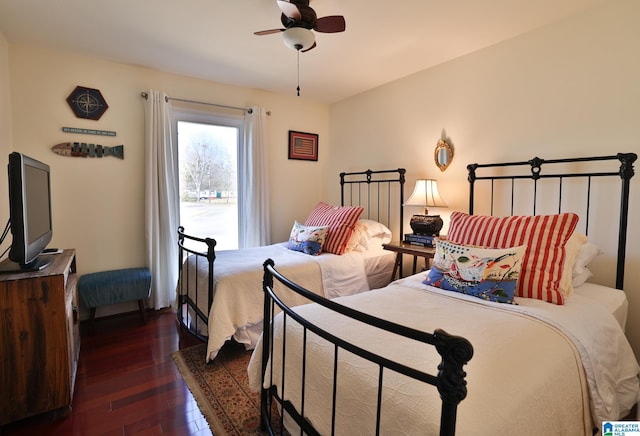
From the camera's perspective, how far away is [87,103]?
112 inches

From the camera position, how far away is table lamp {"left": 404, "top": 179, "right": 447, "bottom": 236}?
2.81 metres

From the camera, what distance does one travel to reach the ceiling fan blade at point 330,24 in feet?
6.30

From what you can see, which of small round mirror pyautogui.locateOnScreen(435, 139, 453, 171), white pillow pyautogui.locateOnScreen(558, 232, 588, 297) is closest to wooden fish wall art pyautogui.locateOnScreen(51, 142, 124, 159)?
small round mirror pyautogui.locateOnScreen(435, 139, 453, 171)

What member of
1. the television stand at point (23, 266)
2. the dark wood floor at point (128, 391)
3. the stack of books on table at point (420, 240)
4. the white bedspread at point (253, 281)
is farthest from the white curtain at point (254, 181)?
the television stand at point (23, 266)

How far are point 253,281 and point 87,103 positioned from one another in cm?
227

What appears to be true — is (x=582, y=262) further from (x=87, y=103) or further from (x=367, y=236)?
(x=87, y=103)

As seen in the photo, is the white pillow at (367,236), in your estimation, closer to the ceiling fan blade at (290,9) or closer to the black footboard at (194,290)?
the black footboard at (194,290)

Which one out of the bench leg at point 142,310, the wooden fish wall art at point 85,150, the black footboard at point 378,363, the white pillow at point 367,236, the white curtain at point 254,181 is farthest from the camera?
the white curtain at point 254,181

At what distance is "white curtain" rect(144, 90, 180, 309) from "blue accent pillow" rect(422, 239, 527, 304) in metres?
2.59

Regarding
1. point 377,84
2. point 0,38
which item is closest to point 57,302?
point 0,38

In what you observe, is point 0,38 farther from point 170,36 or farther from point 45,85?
point 170,36

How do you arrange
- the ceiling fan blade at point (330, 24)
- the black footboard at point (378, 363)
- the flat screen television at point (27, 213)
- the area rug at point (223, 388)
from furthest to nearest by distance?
the ceiling fan blade at point (330, 24) → the area rug at point (223, 388) → the flat screen television at point (27, 213) → the black footboard at point (378, 363)

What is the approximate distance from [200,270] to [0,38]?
2.32 metres

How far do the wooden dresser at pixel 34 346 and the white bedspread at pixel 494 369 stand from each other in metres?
1.09
